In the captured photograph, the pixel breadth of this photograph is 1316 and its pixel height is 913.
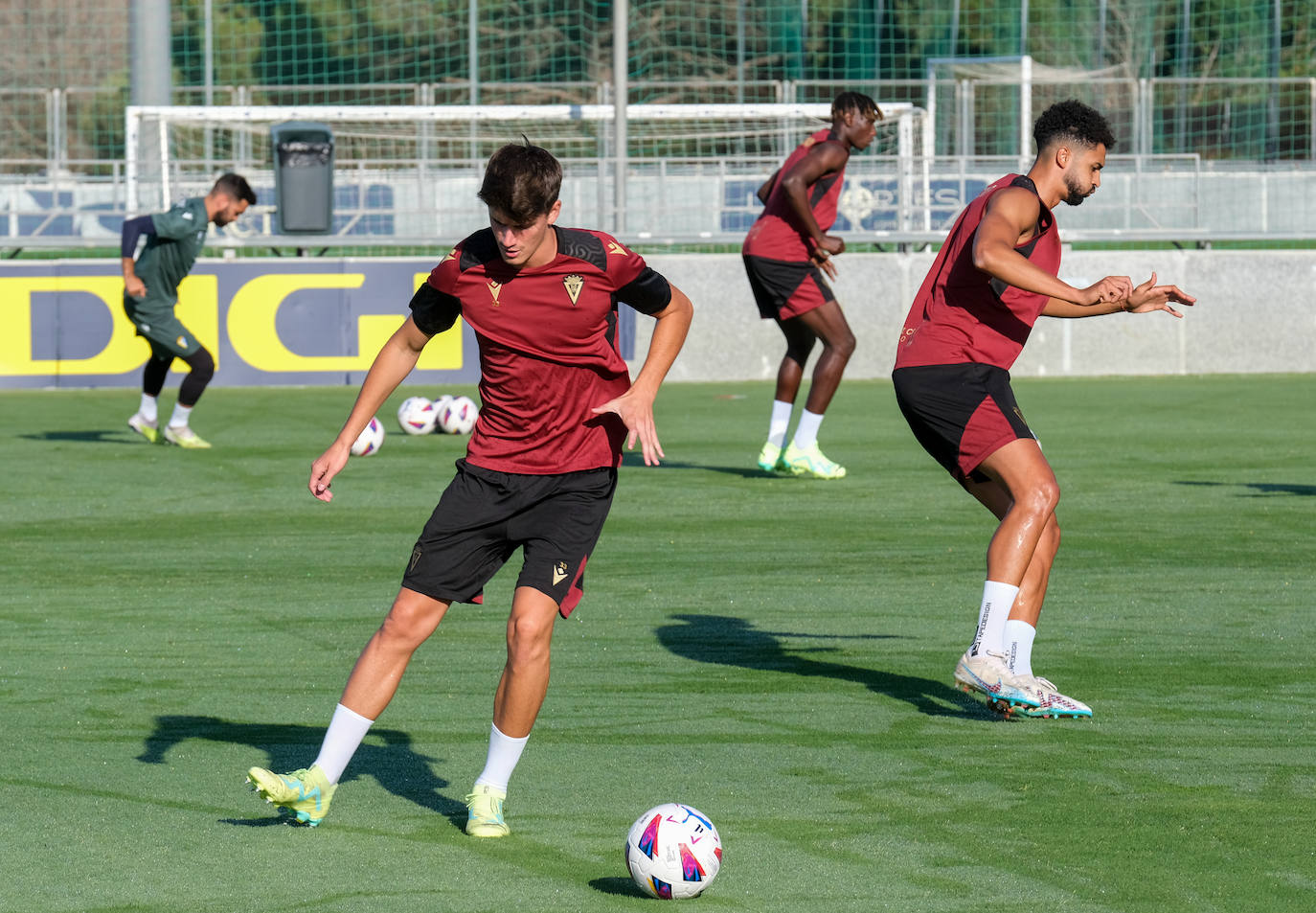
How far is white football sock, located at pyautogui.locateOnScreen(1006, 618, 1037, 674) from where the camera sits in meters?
5.86

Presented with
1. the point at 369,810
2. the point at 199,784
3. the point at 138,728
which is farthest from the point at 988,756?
the point at 138,728

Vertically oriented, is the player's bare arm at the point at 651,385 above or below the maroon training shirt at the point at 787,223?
below

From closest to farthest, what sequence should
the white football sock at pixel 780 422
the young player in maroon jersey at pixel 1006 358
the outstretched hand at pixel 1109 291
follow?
1. the outstretched hand at pixel 1109 291
2. the young player in maroon jersey at pixel 1006 358
3. the white football sock at pixel 780 422

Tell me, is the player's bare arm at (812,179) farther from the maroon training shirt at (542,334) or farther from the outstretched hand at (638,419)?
the outstretched hand at (638,419)

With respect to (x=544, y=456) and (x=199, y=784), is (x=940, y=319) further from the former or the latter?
(x=199, y=784)

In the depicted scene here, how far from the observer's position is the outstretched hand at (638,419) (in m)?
4.70

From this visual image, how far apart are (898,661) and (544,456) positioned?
237 cm

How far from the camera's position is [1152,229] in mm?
20688

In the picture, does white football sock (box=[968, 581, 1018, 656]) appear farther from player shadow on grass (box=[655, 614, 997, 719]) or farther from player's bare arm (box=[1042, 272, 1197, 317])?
player's bare arm (box=[1042, 272, 1197, 317])

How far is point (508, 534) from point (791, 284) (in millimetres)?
7153

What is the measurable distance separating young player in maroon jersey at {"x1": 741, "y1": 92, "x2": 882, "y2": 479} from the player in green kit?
4.25 m

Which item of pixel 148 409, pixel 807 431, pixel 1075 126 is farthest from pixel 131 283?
pixel 1075 126

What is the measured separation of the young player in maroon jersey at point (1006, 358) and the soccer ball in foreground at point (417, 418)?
28.1 ft

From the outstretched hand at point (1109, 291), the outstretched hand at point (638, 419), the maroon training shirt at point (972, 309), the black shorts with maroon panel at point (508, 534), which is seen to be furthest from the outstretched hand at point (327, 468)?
the outstretched hand at point (1109, 291)
